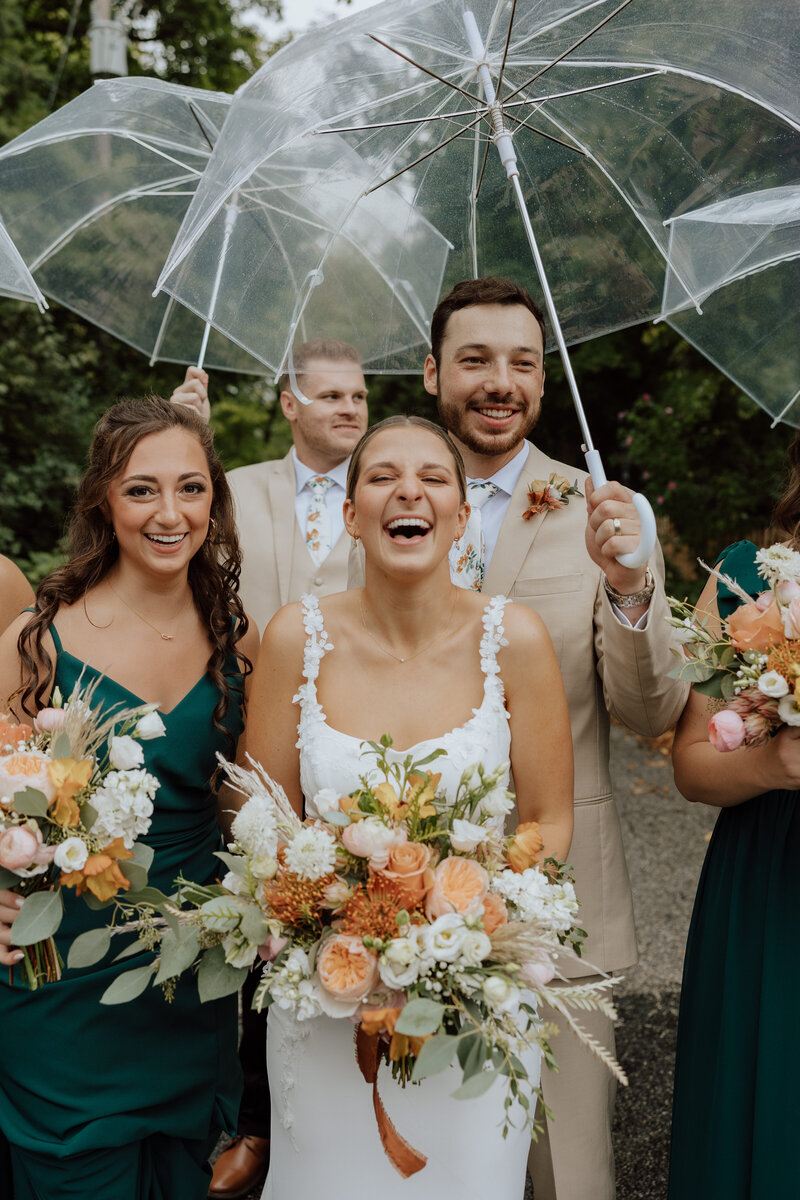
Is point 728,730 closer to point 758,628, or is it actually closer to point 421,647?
point 758,628

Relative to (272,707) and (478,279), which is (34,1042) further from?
(478,279)

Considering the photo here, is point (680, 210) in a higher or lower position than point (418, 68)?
lower

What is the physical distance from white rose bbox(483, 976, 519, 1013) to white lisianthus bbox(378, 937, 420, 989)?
0.45 feet

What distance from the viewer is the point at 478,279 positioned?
11.4 feet

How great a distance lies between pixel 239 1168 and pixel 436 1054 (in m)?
2.65

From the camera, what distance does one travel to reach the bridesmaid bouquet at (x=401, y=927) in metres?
1.98

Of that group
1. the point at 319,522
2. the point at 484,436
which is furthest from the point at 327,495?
the point at 484,436

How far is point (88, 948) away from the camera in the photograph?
231 centimetres

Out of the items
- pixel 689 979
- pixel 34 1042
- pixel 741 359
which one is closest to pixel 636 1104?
pixel 689 979

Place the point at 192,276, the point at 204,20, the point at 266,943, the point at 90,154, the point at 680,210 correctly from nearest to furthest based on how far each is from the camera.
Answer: the point at 266,943, the point at 680,210, the point at 192,276, the point at 90,154, the point at 204,20

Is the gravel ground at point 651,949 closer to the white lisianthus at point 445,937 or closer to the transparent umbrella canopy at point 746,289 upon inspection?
the white lisianthus at point 445,937

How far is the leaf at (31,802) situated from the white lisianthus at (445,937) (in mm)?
863

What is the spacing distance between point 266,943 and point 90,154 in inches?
128

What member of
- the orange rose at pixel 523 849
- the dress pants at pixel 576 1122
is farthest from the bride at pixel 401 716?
the dress pants at pixel 576 1122
